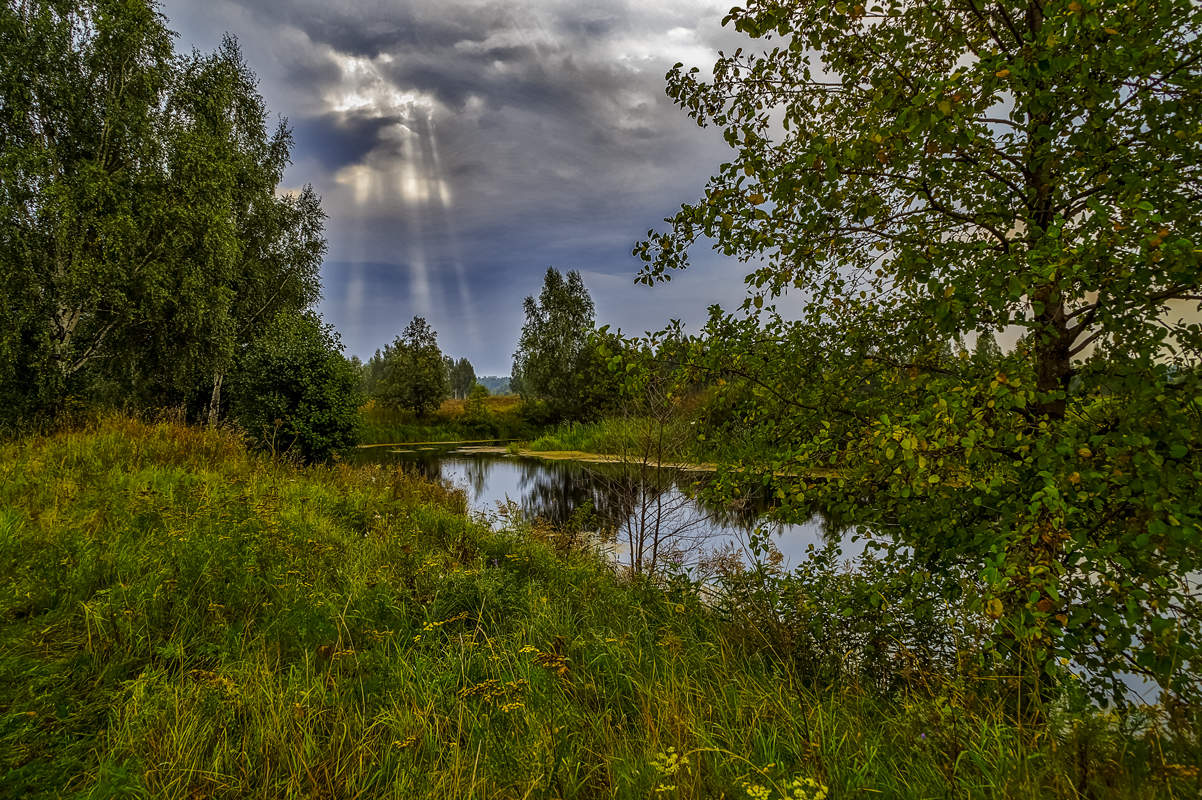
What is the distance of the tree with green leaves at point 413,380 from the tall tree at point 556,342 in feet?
28.6

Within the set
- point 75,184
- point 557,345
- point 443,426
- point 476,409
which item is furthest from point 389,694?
point 476,409

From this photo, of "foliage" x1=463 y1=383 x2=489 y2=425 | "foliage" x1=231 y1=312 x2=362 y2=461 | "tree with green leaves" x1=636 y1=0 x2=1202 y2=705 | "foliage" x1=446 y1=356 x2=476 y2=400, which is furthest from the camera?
"foliage" x1=446 y1=356 x2=476 y2=400

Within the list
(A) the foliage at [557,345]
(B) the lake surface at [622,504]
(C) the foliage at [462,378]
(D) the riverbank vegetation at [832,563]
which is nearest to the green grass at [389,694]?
(D) the riverbank vegetation at [832,563]

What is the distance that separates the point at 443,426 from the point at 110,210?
31528mm

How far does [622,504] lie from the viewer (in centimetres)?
902

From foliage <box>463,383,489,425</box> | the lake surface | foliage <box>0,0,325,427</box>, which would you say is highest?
foliage <box>0,0,325,427</box>

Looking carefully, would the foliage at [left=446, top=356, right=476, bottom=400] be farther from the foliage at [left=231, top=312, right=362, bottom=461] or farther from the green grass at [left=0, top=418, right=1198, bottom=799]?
the green grass at [left=0, top=418, right=1198, bottom=799]

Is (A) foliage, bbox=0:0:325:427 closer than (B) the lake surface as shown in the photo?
No

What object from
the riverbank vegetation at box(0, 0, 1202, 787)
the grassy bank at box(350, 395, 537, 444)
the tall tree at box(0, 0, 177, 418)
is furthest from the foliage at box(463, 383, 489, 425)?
the riverbank vegetation at box(0, 0, 1202, 787)

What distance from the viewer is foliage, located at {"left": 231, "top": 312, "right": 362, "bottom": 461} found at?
15.1m

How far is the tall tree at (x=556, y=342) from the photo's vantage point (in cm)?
3794

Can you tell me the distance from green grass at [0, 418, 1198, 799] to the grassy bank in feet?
115

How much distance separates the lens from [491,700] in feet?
9.70

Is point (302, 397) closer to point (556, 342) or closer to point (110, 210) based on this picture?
point (110, 210)
